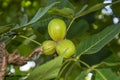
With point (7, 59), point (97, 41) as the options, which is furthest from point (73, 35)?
point (7, 59)

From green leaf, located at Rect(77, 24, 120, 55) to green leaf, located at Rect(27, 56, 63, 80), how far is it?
0.71 feet

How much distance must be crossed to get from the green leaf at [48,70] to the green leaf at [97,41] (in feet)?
0.71

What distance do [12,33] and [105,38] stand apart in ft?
1.13

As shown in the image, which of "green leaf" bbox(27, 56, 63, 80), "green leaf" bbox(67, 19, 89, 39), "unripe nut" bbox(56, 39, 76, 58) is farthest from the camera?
"green leaf" bbox(67, 19, 89, 39)

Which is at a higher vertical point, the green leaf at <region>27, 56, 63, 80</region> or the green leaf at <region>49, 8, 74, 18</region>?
the green leaf at <region>49, 8, 74, 18</region>

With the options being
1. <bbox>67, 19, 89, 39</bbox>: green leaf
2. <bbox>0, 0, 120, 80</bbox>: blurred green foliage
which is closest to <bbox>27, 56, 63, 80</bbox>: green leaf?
<bbox>0, 0, 120, 80</bbox>: blurred green foliage

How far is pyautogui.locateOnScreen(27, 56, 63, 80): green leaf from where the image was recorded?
97 cm

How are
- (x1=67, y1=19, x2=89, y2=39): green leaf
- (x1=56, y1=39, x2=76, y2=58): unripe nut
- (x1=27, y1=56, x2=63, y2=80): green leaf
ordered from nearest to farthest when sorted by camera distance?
(x1=27, y1=56, x2=63, y2=80): green leaf < (x1=56, y1=39, x2=76, y2=58): unripe nut < (x1=67, y1=19, x2=89, y2=39): green leaf

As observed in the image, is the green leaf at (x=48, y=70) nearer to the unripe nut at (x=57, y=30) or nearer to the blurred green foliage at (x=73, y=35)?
the blurred green foliage at (x=73, y=35)

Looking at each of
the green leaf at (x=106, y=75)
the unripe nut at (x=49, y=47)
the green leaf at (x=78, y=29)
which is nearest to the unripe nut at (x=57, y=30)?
the unripe nut at (x=49, y=47)

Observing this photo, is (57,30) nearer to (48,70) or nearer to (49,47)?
(49,47)

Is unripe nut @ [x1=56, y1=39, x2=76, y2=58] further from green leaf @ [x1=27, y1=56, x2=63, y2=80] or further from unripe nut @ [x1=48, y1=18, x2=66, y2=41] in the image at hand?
green leaf @ [x1=27, y1=56, x2=63, y2=80]

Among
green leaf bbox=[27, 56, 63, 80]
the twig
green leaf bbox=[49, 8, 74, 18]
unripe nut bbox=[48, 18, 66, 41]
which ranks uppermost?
green leaf bbox=[49, 8, 74, 18]

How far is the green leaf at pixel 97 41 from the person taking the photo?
1167 millimetres
